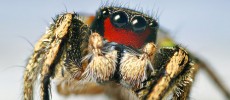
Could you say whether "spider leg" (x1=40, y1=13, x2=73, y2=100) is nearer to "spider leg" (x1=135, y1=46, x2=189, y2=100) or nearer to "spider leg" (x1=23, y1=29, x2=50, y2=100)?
"spider leg" (x1=23, y1=29, x2=50, y2=100)

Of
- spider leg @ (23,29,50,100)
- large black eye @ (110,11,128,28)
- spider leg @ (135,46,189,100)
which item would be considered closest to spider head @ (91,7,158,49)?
large black eye @ (110,11,128,28)

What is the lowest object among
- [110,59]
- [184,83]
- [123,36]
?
[184,83]

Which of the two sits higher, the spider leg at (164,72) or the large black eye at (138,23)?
the large black eye at (138,23)

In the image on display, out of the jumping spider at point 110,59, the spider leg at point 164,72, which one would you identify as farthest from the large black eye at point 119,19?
the spider leg at point 164,72

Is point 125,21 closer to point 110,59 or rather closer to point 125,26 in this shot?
point 125,26

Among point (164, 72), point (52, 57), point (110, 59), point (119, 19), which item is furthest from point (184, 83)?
point (52, 57)

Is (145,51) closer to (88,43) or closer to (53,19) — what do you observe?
(88,43)

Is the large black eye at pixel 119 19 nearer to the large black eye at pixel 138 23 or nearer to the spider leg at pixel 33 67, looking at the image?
the large black eye at pixel 138 23
